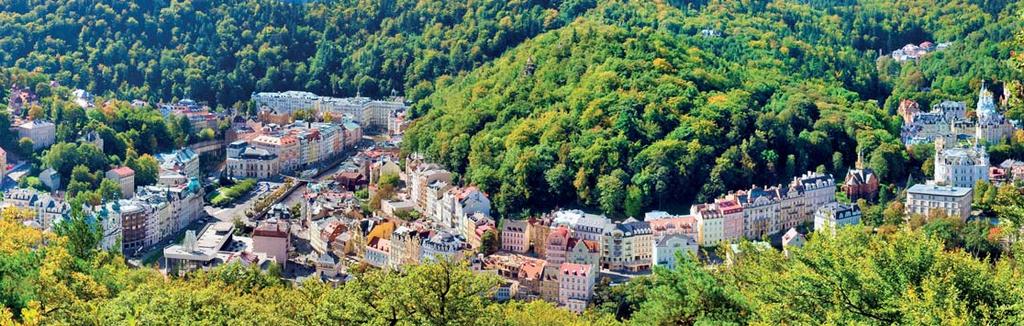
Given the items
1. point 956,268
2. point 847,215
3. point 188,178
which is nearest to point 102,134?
point 188,178

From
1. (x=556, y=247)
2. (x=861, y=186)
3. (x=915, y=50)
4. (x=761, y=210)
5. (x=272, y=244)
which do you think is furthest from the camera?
(x=915, y=50)

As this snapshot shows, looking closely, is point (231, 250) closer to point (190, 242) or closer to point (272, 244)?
point (190, 242)

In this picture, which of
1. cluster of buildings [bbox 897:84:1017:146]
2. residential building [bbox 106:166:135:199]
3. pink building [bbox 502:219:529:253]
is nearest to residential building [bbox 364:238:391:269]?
pink building [bbox 502:219:529:253]

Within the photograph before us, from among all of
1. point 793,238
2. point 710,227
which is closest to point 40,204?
point 710,227

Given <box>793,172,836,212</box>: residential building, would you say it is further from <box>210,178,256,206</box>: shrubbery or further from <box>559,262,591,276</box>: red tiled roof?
<box>210,178,256,206</box>: shrubbery

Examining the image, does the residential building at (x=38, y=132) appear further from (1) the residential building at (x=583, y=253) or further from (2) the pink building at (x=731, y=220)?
(2) the pink building at (x=731, y=220)

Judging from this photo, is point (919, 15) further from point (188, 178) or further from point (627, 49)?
point (188, 178)
